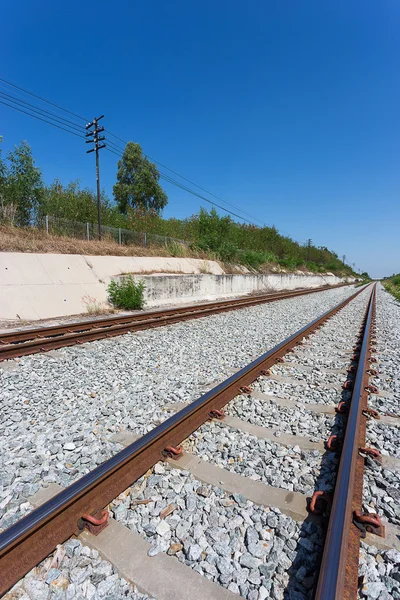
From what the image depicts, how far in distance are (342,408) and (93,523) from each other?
9.41ft

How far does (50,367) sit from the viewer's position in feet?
16.4

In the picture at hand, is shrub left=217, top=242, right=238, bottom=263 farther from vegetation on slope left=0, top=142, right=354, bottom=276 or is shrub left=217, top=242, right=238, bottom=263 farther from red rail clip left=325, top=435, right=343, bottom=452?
red rail clip left=325, top=435, right=343, bottom=452

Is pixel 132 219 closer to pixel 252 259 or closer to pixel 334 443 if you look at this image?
pixel 252 259

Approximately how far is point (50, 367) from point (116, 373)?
3.72ft

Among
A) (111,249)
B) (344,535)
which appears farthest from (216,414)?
(111,249)

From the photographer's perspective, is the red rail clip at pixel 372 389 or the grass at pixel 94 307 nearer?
the red rail clip at pixel 372 389

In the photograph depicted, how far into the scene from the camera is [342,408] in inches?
142

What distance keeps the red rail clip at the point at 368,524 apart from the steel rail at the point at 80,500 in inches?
58.1

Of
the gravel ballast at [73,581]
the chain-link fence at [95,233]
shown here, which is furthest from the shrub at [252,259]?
the gravel ballast at [73,581]

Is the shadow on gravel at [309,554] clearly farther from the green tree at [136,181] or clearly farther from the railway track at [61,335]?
the green tree at [136,181]

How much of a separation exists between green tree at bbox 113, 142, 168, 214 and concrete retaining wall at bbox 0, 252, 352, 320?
3083 centimetres

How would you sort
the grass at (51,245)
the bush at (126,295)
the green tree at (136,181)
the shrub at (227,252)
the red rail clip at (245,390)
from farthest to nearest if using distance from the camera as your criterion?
the green tree at (136,181) → the shrub at (227,252) → the bush at (126,295) → the grass at (51,245) → the red rail clip at (245,390)

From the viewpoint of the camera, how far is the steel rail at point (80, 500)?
5.25 feet

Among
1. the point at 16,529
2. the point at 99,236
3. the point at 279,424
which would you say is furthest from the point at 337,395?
the point at 99,236
